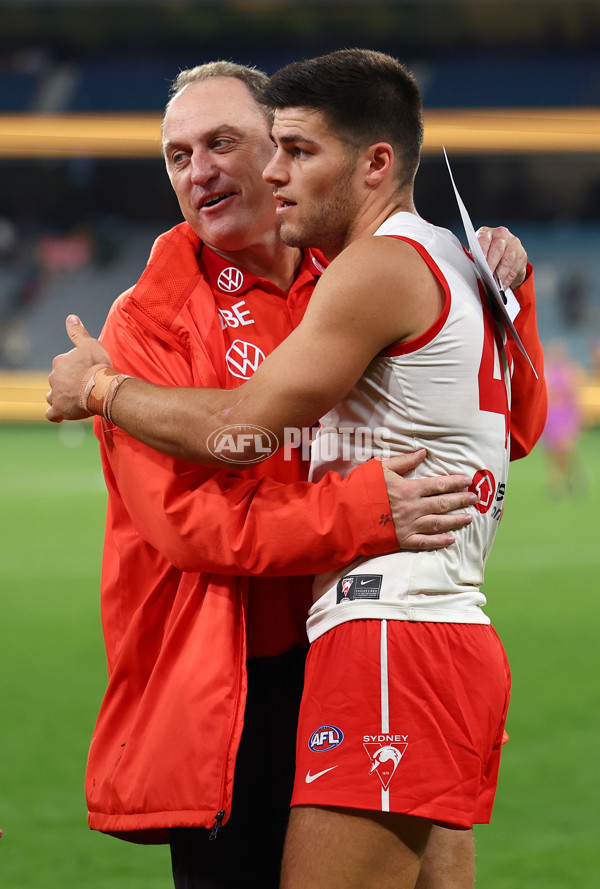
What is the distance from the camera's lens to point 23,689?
579cm

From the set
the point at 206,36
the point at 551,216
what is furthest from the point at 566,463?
the point at 206,36

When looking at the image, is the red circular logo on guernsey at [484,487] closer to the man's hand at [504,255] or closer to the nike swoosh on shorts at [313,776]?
the man's hand at [504,255]

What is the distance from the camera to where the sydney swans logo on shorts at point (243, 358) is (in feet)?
7.47

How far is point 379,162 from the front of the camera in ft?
6.79

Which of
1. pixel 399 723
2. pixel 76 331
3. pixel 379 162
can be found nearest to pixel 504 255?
pixel 379 162

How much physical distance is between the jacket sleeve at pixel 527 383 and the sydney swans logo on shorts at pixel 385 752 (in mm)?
840

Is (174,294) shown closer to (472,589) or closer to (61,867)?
(472,589)

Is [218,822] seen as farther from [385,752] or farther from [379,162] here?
[379,162]

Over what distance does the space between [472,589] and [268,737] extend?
1.87 ft

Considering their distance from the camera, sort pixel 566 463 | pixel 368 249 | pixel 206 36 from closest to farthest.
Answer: pixel 368 249
pixel 566 463
pixel 206 36

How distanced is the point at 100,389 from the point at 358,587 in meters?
0.62

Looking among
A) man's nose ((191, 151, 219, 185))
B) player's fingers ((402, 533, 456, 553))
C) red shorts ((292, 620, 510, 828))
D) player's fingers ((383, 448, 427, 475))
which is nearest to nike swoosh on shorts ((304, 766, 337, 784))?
red shorts ((292, 620, 510, 828))

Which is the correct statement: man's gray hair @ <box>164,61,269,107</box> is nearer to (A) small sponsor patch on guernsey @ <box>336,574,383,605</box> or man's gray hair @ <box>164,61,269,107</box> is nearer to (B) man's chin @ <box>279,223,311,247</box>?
(B) man's chin @ <box>279,223,311,247</box>

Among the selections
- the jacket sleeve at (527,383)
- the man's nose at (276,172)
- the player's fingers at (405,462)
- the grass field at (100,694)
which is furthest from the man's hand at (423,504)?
the grass field at (100,694)
